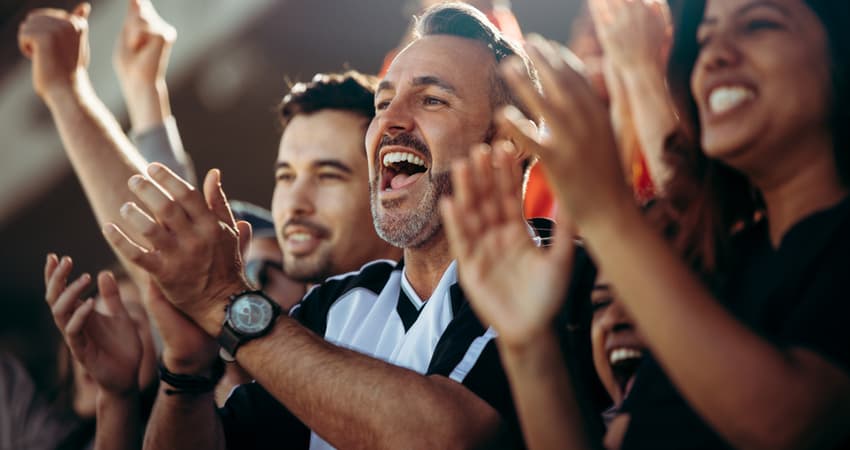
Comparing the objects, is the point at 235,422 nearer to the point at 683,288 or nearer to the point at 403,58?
the point at 403,58

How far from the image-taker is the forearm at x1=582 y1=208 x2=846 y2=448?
902 millimetres

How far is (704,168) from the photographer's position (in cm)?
127

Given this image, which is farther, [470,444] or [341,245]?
[341,245]

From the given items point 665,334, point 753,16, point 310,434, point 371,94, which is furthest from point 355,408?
point 371,94

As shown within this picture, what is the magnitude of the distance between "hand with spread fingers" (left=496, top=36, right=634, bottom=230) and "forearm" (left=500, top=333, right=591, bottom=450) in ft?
0.55

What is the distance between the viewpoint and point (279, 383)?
1457mm

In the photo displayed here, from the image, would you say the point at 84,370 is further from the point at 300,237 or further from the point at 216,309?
the point at 216,309

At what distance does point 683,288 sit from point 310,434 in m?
1.07

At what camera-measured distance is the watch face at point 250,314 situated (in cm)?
150

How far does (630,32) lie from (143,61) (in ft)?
4.78

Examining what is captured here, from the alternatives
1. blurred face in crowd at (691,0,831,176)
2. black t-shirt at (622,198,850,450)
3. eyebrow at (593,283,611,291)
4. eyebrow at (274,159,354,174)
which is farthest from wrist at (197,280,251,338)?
eyebrow at (274,159,354,174)

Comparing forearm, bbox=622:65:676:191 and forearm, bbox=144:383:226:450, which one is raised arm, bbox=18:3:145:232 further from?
forearm, bbox=622:65:676:191

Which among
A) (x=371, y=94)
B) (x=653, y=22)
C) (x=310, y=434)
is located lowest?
(x=310, y=434)

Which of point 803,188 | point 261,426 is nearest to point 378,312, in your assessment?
point 261,426
